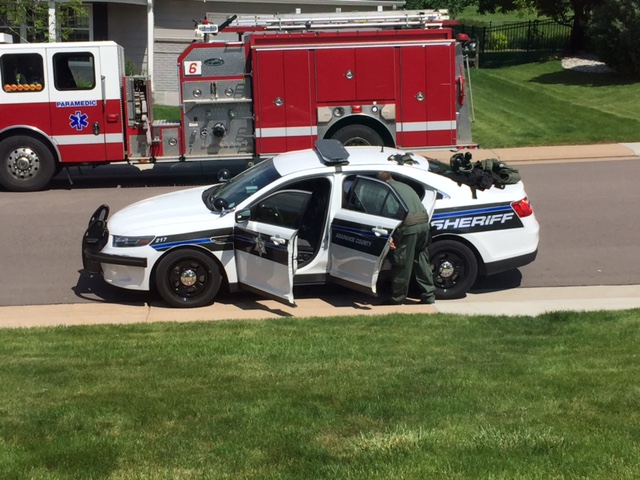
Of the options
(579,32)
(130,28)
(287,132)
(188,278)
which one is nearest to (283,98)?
(287,132)

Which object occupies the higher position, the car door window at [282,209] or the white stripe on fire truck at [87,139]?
the white stripe on fire truck at [87,139]

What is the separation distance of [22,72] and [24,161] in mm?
1499

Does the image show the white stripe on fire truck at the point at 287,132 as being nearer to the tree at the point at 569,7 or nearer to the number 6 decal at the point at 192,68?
the number 6 decal at the point at 192,68

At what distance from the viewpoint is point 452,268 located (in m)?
9.59

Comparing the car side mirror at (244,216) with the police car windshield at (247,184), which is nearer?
the car side mirror at (244,216)

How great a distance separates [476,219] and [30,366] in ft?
15.7

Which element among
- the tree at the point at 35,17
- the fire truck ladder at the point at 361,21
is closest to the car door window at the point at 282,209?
the fire truck ladder at the point at 361,21

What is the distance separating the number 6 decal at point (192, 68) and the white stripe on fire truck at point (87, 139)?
5.24ft

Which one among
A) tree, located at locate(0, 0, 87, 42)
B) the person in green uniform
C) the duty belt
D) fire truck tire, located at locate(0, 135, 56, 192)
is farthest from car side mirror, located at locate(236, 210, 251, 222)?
tree, located at locate(0, 0, 87, 42)

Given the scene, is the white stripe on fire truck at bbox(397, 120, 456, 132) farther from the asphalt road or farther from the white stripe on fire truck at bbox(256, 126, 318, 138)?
the asphalt road

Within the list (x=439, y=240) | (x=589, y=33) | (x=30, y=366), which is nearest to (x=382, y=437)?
(x=30, y=366)

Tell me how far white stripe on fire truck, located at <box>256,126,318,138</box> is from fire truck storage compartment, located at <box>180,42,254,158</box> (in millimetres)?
216

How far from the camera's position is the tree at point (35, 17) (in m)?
19.8

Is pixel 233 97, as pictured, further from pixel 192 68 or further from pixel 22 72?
pixel 22 72
